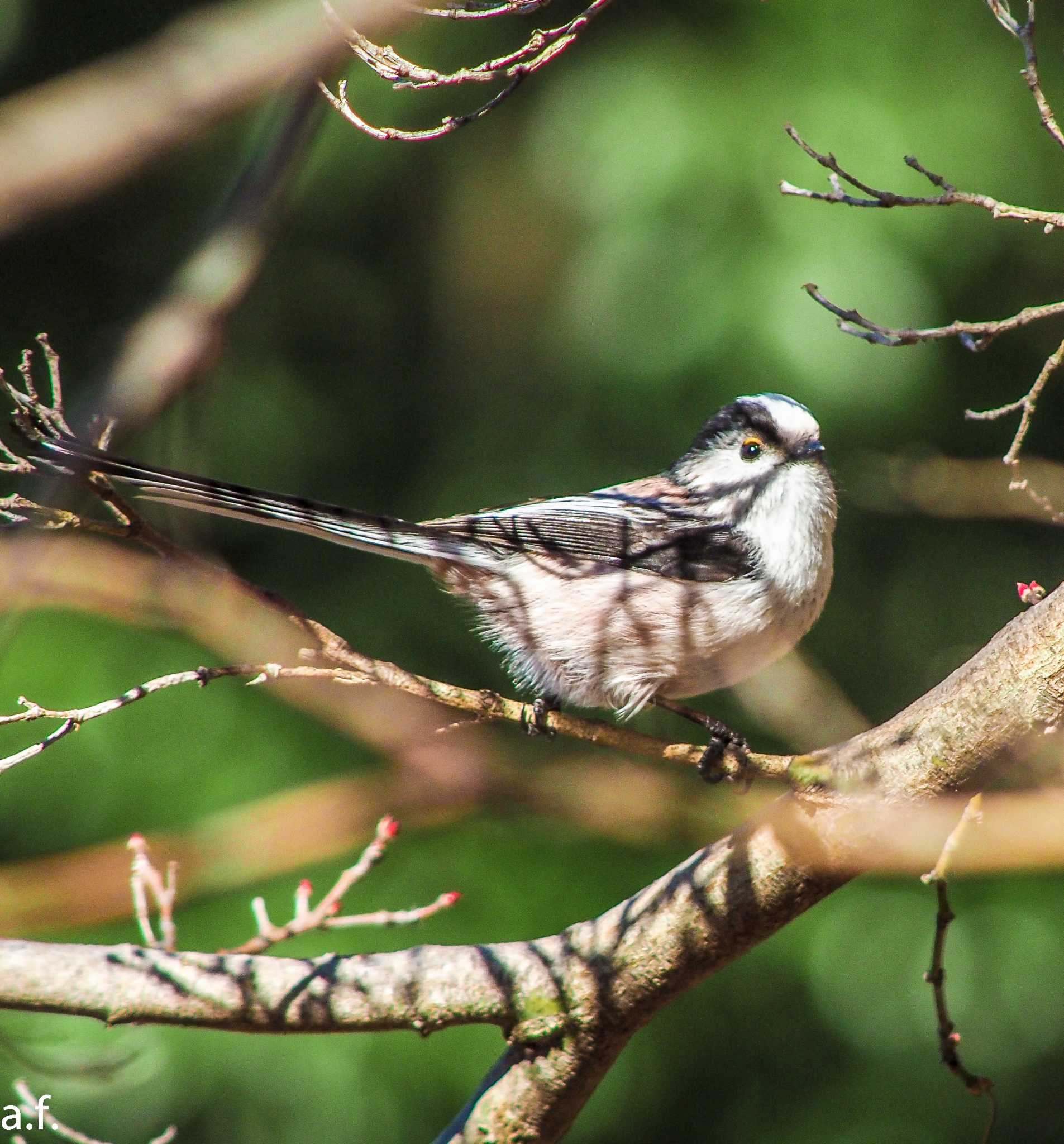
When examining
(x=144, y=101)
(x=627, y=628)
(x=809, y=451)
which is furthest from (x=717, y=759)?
(x=144, y=101)

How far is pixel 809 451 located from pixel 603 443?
1.17 meters

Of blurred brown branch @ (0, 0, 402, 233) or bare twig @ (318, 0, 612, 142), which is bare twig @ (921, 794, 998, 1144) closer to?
bare twig @ (318, 0, 612, 142)

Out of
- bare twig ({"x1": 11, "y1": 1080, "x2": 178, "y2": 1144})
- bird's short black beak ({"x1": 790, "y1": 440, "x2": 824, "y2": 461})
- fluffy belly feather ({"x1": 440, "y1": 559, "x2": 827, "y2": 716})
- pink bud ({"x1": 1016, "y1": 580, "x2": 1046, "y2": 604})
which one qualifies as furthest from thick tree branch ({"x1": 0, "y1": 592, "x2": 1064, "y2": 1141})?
bird's short black beak ({"x1": 790, "y1": 440, "x2": 824, "y2": 461})

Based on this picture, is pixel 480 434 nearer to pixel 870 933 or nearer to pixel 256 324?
pixel 256 324

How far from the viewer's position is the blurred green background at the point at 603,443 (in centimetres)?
338

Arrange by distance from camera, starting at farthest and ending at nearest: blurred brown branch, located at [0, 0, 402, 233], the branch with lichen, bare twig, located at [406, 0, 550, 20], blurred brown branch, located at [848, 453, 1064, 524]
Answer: blurred brown branch, located at [848, 453, 1064, 524], the branch with lichen, bare twig, located at [406, 0, 550, 20], blurred brown branch, located at [0, 0, 402, 233]

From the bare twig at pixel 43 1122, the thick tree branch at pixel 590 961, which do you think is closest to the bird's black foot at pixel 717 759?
the thick tree branch at pixel 590 961

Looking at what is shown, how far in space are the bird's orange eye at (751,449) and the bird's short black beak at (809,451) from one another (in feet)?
0.34

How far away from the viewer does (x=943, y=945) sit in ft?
5.95

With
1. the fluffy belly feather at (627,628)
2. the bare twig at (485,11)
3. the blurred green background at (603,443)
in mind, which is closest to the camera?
the bare twig at (485,11)

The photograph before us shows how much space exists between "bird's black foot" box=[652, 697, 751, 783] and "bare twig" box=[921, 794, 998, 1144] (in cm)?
41

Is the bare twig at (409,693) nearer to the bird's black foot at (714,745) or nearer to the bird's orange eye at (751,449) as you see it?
the bird's black foot at (714,745)

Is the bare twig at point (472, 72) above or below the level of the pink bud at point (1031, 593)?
above

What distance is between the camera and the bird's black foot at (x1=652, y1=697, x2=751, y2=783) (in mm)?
2188
